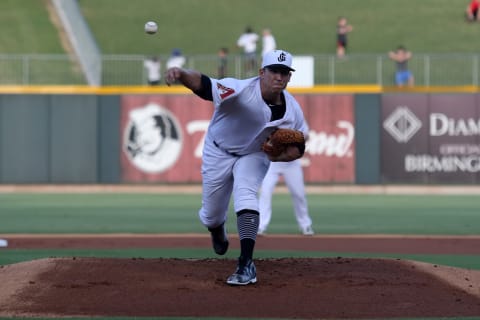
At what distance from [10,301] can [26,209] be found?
12849 millimetres

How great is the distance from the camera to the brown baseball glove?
→ 8.67 m

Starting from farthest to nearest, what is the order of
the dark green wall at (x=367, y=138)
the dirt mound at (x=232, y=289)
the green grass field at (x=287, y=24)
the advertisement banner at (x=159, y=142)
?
1. the green grass field at (x=287, y=24)
2. the advertisement banner at (x=159, y=142)
3. the dark green wall at (x=367, y=138)
4. the dirt mound at (x=232, y=289)

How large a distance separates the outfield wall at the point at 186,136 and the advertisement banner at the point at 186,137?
0.03 m

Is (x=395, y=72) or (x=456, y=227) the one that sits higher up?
(x=395, y=72)

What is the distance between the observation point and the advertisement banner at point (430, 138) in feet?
88.2

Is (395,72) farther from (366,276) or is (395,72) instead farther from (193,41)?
(366,276)

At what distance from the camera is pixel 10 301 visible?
307 inches

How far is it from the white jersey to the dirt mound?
117 cm

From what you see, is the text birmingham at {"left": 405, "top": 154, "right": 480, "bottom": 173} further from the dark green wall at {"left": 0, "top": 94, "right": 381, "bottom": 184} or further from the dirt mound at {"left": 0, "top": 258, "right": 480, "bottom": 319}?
the dirt mound at {"left": 0, "top": 258, "right": 480, "bottom": 319}

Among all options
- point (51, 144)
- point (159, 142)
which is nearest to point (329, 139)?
point (159, 142)

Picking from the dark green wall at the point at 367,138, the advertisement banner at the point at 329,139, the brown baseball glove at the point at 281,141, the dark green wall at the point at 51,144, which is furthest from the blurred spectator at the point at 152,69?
the brown baseball glove at the point at 281,141

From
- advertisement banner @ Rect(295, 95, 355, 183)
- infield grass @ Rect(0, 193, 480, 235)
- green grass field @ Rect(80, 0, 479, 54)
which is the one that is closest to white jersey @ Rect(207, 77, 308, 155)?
infield grass @ Rect(0, 193, 480, 235)

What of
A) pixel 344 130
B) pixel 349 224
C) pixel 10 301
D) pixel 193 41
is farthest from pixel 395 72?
pixel 10 301

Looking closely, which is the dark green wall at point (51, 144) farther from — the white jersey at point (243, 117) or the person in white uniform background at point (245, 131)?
the white jersey at point (243, 117)
